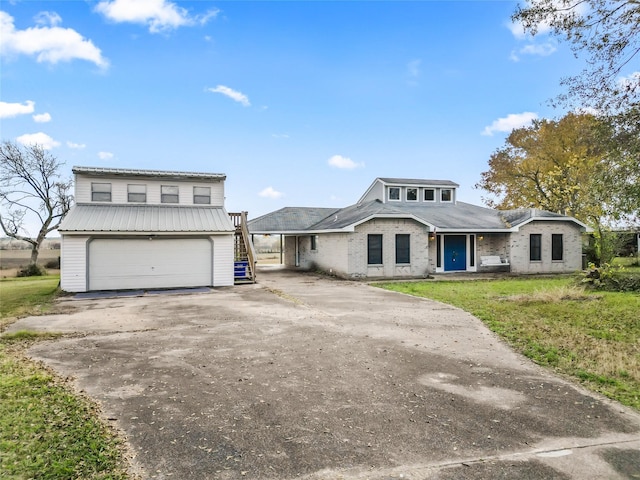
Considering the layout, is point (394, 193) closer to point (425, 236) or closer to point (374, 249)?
point (425, 236)

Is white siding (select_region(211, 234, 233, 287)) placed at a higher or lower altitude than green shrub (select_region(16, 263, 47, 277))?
higher

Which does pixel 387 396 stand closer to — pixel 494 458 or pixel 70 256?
pixel 494 458

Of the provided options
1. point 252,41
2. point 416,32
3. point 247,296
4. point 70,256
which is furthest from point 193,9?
point 70,256

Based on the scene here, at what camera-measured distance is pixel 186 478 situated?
3.26 m

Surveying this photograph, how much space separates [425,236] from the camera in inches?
823

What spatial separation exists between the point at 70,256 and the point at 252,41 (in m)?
11.0

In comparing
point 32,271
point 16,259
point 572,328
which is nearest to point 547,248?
point 572,328

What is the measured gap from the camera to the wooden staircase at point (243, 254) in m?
18.9

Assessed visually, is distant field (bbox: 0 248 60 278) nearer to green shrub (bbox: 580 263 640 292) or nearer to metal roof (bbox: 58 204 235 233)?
metal roof (bbox: 58 204 235 233)

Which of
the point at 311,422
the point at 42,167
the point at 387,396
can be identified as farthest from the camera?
the point at 42,167

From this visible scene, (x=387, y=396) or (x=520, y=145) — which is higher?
(x=520, y=145)

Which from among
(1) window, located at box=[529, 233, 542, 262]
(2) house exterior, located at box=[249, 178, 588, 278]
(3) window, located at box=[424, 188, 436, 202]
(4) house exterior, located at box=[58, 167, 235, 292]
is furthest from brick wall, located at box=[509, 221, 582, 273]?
(4) house exterior, located at box=[58, 167, 235, 292]

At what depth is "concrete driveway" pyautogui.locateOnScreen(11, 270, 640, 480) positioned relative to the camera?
352 centimetres

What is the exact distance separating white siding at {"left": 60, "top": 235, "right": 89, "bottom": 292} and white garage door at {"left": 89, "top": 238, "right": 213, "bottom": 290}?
0.28 meters
